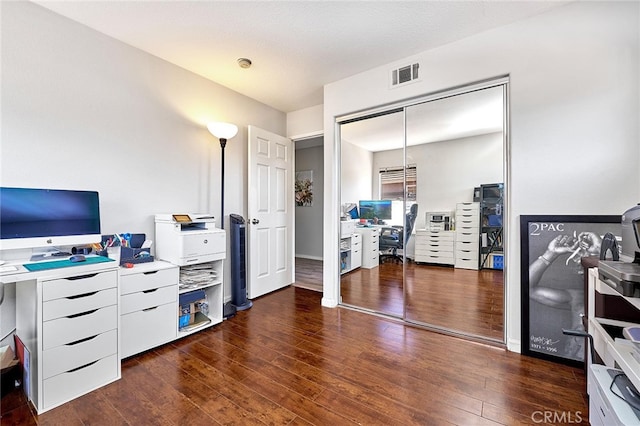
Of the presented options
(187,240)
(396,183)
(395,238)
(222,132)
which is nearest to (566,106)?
(396,183)

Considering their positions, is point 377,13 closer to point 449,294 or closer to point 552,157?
point 552,157

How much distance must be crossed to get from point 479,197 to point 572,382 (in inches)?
57.2

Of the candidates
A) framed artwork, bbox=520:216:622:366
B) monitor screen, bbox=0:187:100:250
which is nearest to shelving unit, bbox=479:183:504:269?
framed artwork, bbox=520:216:622:366

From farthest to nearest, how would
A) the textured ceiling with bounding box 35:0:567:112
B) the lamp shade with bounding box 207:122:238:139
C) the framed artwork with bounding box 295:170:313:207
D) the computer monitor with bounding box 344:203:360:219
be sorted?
1. the framed artwork with bounding box 295:170:313:207
2. the computer monitor with bounding box 344:203:360:219
3. the lamp shade with bounding box 207:122:238:139
4. the textured ceiling with bounding box 35:0:567:112

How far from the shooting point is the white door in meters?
A: 3.28

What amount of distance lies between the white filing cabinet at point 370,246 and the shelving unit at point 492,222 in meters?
1.12

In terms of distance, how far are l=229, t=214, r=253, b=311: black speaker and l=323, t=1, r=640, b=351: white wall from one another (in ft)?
8.40

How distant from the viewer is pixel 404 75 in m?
2.60

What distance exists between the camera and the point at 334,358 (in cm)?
198

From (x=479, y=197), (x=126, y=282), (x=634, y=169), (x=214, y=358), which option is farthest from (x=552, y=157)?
(x=126, y=282)

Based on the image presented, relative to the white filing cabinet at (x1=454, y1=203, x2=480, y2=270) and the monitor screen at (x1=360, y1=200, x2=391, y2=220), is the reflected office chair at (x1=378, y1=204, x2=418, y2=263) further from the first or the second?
the white filing cabinet at (x1=454, y1=203, x2=480, y2=270)

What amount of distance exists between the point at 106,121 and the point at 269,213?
6.20 feet

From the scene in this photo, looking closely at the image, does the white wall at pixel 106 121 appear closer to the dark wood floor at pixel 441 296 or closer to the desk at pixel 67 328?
the desk at pixel 67 328

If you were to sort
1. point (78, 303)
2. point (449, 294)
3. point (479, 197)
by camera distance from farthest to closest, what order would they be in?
1. point (449, 294)
2. point (479, 197)
3. point (78, 303)
